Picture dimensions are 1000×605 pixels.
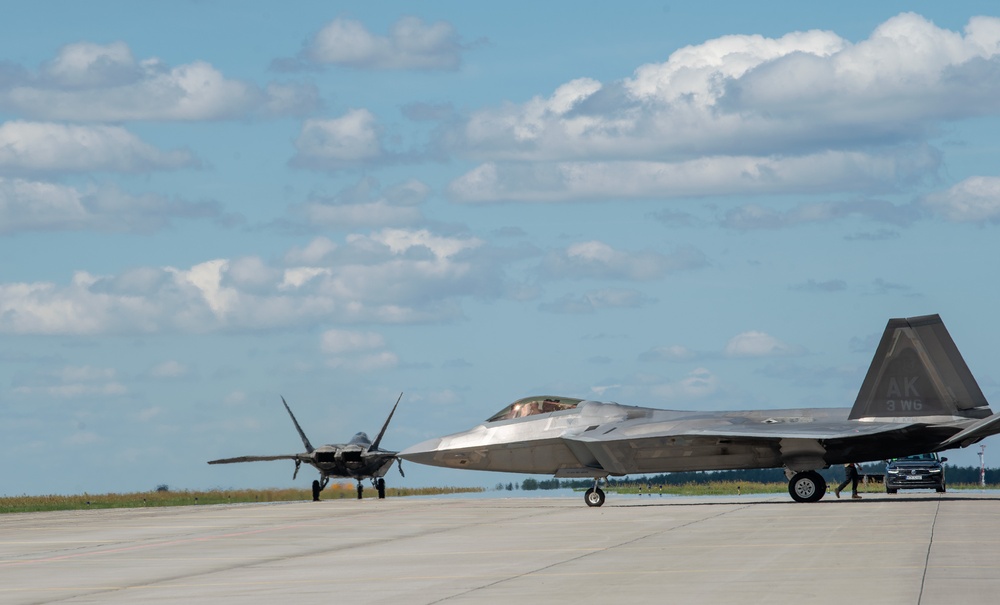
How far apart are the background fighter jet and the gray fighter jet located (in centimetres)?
1361

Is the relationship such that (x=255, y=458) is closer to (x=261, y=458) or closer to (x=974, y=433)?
(x=261, y=458)

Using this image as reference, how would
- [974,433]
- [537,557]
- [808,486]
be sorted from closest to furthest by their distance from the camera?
1. [537,557]
2. [974,433]
3. [808,486]

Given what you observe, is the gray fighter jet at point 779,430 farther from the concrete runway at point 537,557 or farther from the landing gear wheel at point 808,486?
the concrete runway at point 537,557

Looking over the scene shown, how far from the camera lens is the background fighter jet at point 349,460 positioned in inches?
1889

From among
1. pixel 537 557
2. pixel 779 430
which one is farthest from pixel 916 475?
pixel 537 557

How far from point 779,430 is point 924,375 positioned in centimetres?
363

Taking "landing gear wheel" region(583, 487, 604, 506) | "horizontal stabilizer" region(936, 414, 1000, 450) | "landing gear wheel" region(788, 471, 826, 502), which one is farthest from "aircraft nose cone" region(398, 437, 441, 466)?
"horizontal stabilizer" region(936, 414, 1000, 450)

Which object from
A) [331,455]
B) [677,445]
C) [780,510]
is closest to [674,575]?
[780,510]

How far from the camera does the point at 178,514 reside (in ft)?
116

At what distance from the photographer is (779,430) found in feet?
100

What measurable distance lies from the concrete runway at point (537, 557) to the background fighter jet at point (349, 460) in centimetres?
1706

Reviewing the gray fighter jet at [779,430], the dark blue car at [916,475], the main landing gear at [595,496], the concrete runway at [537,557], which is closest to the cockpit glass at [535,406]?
the gray fighter jet at [779,430]

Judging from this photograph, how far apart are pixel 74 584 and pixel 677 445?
1879cm

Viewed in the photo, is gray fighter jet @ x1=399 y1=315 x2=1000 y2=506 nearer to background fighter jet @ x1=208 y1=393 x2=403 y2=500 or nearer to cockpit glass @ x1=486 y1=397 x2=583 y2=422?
cockpit glass @ x1=486 y1=397 x2=583 y2=422
